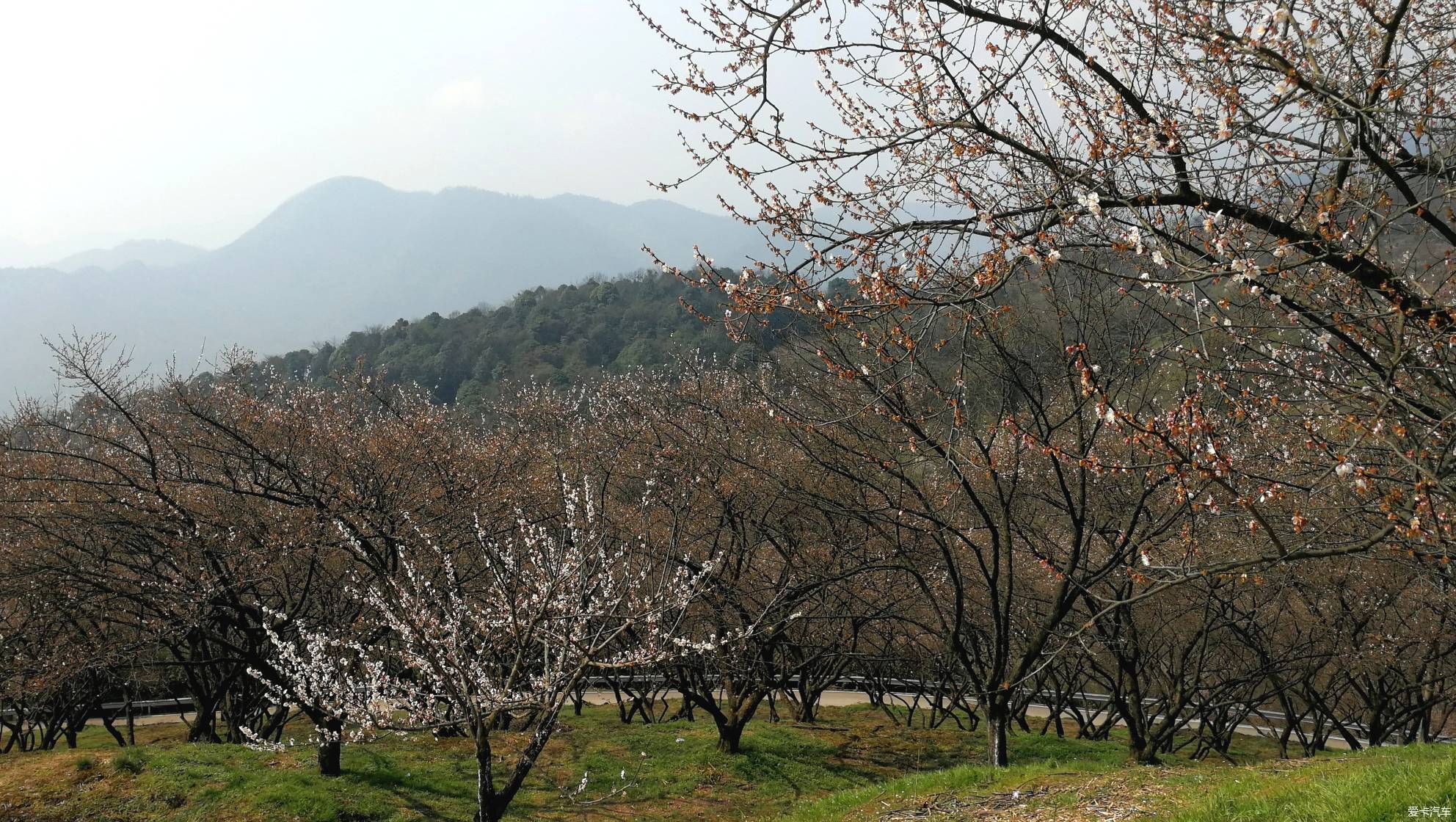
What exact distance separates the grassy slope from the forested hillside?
50411 millimetres

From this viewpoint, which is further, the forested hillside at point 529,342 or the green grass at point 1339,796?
the forested hillside at point 529,342

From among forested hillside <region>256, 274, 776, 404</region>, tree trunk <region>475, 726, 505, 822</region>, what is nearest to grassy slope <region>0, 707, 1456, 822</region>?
tree trunk <region>475, 726, 505, 822</region>

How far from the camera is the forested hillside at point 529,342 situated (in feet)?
242

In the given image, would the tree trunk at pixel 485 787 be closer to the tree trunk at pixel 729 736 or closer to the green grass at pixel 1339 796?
the green grass at pixel 1339 796

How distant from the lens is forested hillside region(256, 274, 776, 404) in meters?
73.6

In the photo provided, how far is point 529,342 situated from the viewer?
267 ft

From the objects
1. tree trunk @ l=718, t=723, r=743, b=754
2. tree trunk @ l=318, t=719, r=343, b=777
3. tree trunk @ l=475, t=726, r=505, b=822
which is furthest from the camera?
tree trunk @ l=718, t=723, r=743, b=754

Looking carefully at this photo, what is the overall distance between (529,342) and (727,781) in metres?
72.0

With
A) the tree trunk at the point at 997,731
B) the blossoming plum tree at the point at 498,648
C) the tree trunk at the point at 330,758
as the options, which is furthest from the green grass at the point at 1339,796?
the tree trunk at the point at 330,758

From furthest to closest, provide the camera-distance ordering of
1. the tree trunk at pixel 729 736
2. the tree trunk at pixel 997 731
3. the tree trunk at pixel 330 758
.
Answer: the tree trunk at pixel 729 736 → the tree trunk at pixel 330 758 → the tree trunk at pixel 997 731

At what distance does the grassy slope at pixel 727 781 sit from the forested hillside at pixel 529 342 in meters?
50.4

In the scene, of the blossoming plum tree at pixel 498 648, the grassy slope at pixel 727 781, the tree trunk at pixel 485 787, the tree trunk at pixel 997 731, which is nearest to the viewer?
the grassy slope at pixel 727 781

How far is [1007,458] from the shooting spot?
13.1 metres

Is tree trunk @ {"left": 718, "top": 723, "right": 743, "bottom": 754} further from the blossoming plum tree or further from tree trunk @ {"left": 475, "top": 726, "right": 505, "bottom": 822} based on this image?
tree trunk @ {"left": 475, "top": 726, "right": 505, "bottom": 822}
